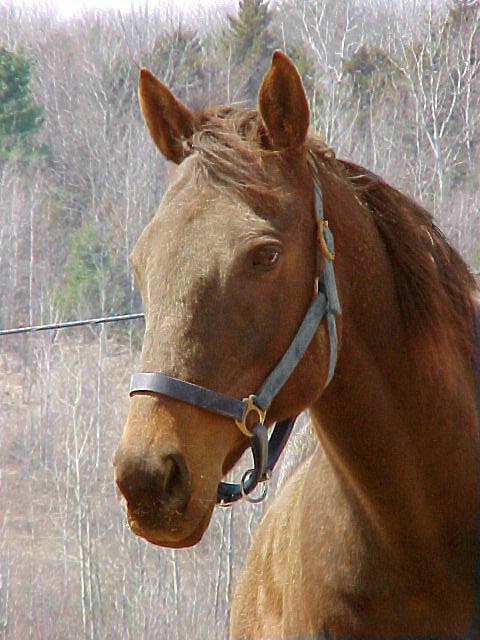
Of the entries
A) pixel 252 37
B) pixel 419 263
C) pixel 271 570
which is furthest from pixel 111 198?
pixel 419 263

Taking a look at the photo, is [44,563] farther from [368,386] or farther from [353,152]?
[368,386]

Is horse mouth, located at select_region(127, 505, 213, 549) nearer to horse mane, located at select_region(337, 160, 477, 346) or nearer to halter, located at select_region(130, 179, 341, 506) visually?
halter, located at select_region(130, 179, 341, 506)

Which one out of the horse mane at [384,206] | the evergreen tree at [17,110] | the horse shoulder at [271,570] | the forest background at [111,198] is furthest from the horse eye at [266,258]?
the evergreen tree at [17,110]

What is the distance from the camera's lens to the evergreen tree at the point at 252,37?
16.8 meters

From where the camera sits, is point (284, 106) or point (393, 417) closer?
point (284, 106)

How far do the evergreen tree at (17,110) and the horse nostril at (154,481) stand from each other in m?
17.6

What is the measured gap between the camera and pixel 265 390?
2.00 m

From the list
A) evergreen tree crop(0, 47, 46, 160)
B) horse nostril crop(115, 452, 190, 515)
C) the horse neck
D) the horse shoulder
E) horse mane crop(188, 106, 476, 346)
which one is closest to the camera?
horse nostril crop(115, 452, 190, 515)

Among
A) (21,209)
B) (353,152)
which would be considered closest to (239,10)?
(353,152)

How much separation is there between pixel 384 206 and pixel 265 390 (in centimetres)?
58

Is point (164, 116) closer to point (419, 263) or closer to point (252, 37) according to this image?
point (419, 263)

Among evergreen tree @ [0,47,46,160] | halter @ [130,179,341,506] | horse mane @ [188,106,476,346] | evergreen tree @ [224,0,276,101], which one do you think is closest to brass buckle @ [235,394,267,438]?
halter @ [130,179,341,506]

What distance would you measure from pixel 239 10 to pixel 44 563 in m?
10.3

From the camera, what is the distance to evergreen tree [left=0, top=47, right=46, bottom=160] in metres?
18.5
